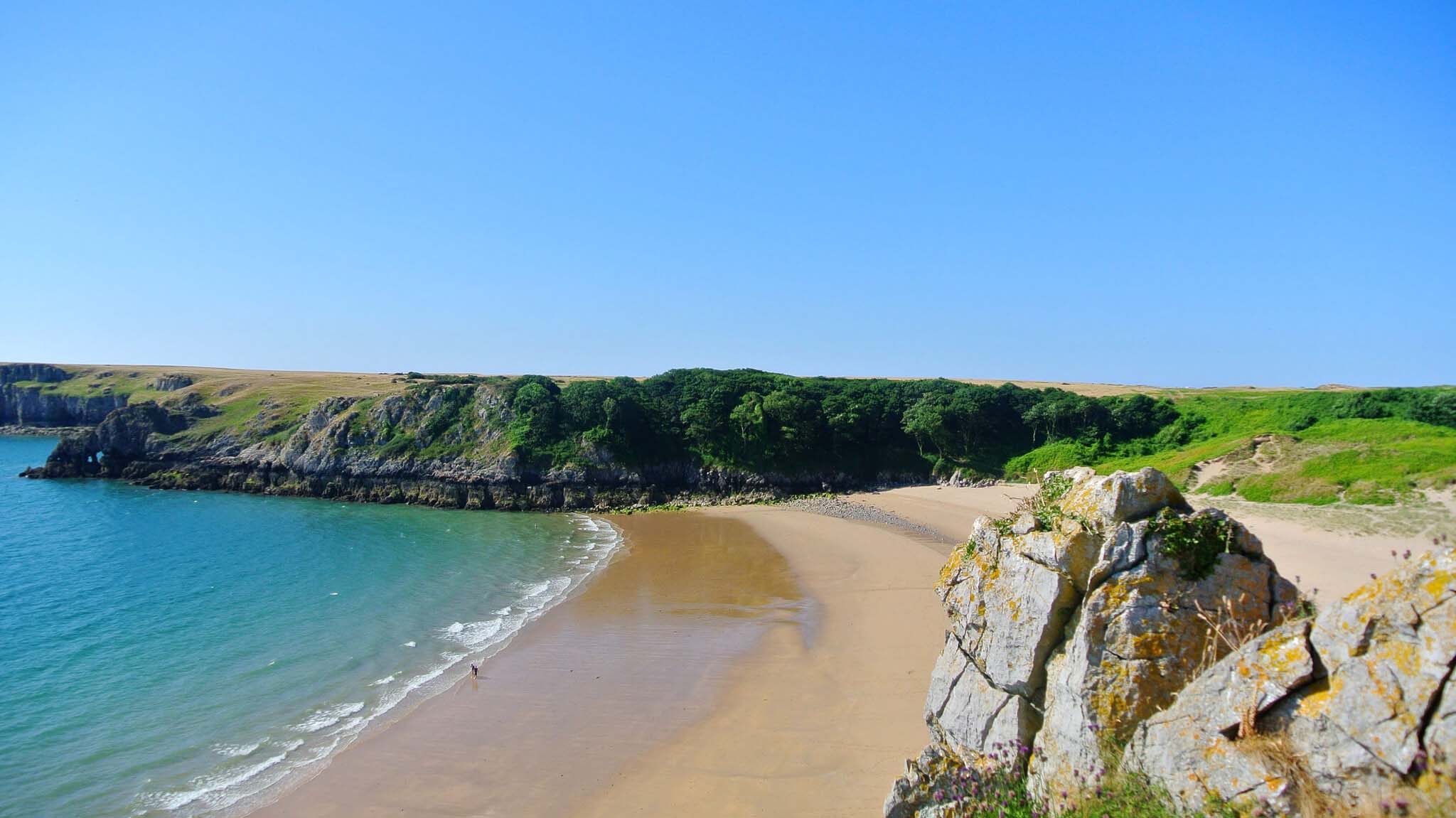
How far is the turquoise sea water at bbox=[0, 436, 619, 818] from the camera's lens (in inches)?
553

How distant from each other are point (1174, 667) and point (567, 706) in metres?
13.9

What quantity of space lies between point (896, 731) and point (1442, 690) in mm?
11042

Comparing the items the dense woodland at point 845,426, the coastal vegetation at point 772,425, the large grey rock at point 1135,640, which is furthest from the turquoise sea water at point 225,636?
the large grey rock at point 1135,640

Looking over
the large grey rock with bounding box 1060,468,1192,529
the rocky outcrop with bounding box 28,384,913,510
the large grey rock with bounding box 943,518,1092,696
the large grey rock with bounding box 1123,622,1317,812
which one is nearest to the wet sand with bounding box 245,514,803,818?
the large grey rock with bounding box 943,518,1092,696

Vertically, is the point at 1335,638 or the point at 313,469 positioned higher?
the point at 1335,638

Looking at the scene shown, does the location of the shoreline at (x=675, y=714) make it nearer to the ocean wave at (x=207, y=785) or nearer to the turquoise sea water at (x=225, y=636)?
the ocean wave at (x=207, y=785)

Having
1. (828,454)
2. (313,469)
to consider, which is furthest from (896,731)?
(313,469)

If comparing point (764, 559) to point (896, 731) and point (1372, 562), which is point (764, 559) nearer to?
point (896, 731)

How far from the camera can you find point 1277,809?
4379 millimetres

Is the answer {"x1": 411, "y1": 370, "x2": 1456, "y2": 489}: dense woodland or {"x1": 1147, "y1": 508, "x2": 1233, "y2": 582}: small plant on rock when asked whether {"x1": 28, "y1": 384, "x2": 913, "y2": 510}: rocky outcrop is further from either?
{"x1": 1147, "y1": 508, "x2": 1233, "y2": 582}: small plant on rock

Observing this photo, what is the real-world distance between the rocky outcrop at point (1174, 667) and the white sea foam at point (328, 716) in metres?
13.9

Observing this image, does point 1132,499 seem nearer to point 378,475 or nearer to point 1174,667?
point 1174,667

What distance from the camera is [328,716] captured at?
16.1 m

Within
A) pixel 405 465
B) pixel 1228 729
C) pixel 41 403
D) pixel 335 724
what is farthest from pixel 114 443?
pixel 1228 729
